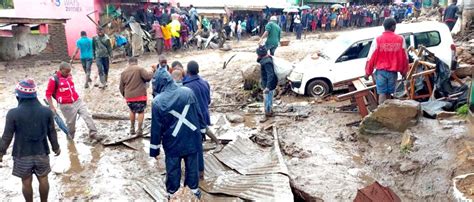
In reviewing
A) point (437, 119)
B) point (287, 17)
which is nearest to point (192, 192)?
point (437, 119)

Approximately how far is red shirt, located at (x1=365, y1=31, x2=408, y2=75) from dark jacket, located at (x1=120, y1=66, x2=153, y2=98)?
4013mm

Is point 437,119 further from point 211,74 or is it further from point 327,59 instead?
point 211,74

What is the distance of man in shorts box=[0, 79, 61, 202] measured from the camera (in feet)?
15.4

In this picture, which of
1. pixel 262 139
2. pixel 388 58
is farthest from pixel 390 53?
pixel 262 139

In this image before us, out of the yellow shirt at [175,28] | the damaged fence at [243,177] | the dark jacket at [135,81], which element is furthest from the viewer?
the yellow shirt at [175,28]

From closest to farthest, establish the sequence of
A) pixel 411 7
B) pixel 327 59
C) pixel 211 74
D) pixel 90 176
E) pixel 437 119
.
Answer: pixel 90 176 → pixel 437 119 → pixel 327 59 → pixel 211 74 → pixel 411 7

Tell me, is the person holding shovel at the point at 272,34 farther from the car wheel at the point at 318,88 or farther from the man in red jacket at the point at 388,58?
the man in red jacket at the point at 388,58

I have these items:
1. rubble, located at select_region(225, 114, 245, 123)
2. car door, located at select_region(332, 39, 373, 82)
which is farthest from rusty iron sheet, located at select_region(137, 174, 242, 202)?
car door, located at select_region(332, 39, 373, 82)

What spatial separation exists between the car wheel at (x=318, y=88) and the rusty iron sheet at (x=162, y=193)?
17.7 ft

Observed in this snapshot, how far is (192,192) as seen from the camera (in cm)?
516

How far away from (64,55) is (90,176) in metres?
11.9

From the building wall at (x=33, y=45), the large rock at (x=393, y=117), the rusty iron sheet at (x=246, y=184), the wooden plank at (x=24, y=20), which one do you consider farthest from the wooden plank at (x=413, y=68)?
the building wall at (x=33, y=45)

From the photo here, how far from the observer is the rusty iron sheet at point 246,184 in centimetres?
512

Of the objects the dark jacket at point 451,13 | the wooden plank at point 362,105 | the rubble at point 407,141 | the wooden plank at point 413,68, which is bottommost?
the rubble at point 407,141
